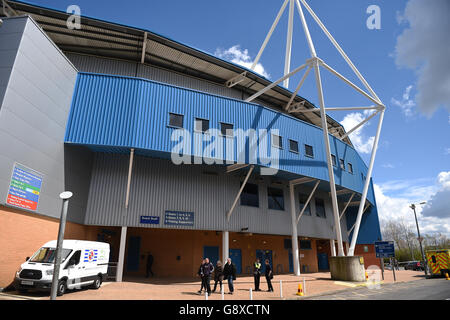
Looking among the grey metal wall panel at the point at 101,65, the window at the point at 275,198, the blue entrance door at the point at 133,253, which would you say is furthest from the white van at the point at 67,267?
the window at the point at 275,198

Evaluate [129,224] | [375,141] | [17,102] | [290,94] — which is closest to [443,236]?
[375,141]

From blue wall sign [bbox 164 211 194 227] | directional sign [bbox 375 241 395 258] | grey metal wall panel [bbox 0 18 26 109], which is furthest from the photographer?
directional sign [bbox 375 241 395 258]

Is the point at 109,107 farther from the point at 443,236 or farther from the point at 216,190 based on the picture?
the point at 443,236

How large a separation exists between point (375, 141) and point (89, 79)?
25983mm

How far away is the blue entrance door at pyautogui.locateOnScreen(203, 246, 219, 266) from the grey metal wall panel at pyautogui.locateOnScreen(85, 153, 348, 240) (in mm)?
3169

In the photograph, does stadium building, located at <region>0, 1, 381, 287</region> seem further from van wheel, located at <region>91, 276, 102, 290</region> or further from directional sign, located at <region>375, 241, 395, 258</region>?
directional sign, located at <region>375, 241, 395, 258</region>

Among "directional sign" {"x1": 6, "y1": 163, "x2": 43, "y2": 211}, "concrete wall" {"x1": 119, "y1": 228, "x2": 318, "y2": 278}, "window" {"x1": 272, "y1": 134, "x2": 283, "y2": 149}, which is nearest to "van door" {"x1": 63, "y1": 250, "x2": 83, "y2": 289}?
"directional sign" {"x1": 6, "y1": 163, "x2": 43, "y2": 211}

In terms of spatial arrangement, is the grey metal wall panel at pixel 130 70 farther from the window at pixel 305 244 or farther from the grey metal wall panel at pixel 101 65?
the window at pixel 305 244

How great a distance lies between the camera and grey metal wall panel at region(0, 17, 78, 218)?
43.8 ft

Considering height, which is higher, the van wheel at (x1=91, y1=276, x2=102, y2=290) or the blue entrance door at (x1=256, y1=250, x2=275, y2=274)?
the blue entrance door at (x1=256, y1=250, x2=275, y2=274)

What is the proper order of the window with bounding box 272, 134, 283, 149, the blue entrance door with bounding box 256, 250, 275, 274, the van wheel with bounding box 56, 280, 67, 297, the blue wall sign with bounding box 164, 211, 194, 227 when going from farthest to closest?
the blue entrance door with bounding box 256, 250, 275, 274
the window with bounding box 272, 134, 283, 149
the blue wall sign with bounding box 164, 211, 194, 227
the van wheel with bounding box 56, 280, 67, 297
